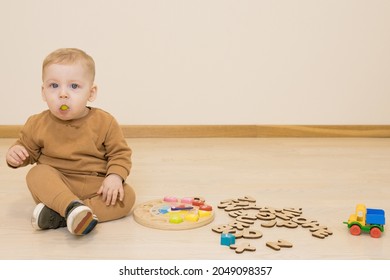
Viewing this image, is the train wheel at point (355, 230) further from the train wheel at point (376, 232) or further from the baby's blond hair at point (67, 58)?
the baby's blond hair at point (67, 58)

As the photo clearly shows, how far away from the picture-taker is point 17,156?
4.03 ft

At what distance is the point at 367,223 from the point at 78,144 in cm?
69

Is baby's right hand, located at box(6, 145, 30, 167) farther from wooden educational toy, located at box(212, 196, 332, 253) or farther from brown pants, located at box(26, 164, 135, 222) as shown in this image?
wooden educational toy, located at box(212, 196, 332, 253)

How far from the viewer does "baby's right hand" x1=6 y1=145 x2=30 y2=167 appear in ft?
4.02

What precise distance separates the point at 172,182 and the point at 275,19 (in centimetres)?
107

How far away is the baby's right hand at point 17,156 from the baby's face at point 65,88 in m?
0.12

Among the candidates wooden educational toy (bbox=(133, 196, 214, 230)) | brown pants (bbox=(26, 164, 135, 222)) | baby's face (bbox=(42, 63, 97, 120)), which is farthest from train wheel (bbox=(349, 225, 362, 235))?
baby's face (bbox=(42, 63, 97, 120))

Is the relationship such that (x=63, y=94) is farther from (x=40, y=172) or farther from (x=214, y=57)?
(x=214, y=57)

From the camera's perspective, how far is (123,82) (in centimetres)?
230

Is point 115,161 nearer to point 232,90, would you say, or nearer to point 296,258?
point 296,258

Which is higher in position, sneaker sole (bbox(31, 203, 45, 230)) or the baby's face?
the baby's face

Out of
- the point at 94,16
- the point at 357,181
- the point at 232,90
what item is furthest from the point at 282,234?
the point at 94,16

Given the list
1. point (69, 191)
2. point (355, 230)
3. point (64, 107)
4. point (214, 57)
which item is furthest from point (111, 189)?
point (214, 57)

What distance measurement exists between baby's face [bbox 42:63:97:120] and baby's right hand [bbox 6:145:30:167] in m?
0.12
